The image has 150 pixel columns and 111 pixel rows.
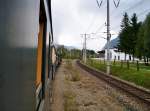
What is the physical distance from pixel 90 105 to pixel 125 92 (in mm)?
3422

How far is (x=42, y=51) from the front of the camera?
393cm

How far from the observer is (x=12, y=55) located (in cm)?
122

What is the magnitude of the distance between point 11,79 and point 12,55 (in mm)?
114

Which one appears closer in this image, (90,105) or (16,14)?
(16,14)

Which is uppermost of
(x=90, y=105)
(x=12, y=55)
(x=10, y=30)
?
(x=10, y=30)

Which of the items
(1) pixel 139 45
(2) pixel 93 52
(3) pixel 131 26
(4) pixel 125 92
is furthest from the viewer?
(2) pixel 93 52

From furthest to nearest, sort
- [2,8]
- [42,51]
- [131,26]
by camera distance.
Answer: [131,26], [42,51], [2,8]

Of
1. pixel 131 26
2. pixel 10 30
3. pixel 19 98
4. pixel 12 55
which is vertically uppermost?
pixel 131 26

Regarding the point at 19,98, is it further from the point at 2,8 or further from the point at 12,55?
the point at 2,8

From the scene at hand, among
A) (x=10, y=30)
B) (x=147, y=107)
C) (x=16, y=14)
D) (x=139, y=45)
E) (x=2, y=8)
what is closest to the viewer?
(x=2, y=8)

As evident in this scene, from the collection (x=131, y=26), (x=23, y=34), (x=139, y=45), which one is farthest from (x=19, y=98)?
(x=131, y=26)

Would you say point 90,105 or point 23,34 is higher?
point 23,34

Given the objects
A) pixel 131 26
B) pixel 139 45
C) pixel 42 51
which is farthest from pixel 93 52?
pixel 42 51

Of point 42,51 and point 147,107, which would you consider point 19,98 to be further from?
point 147,107
